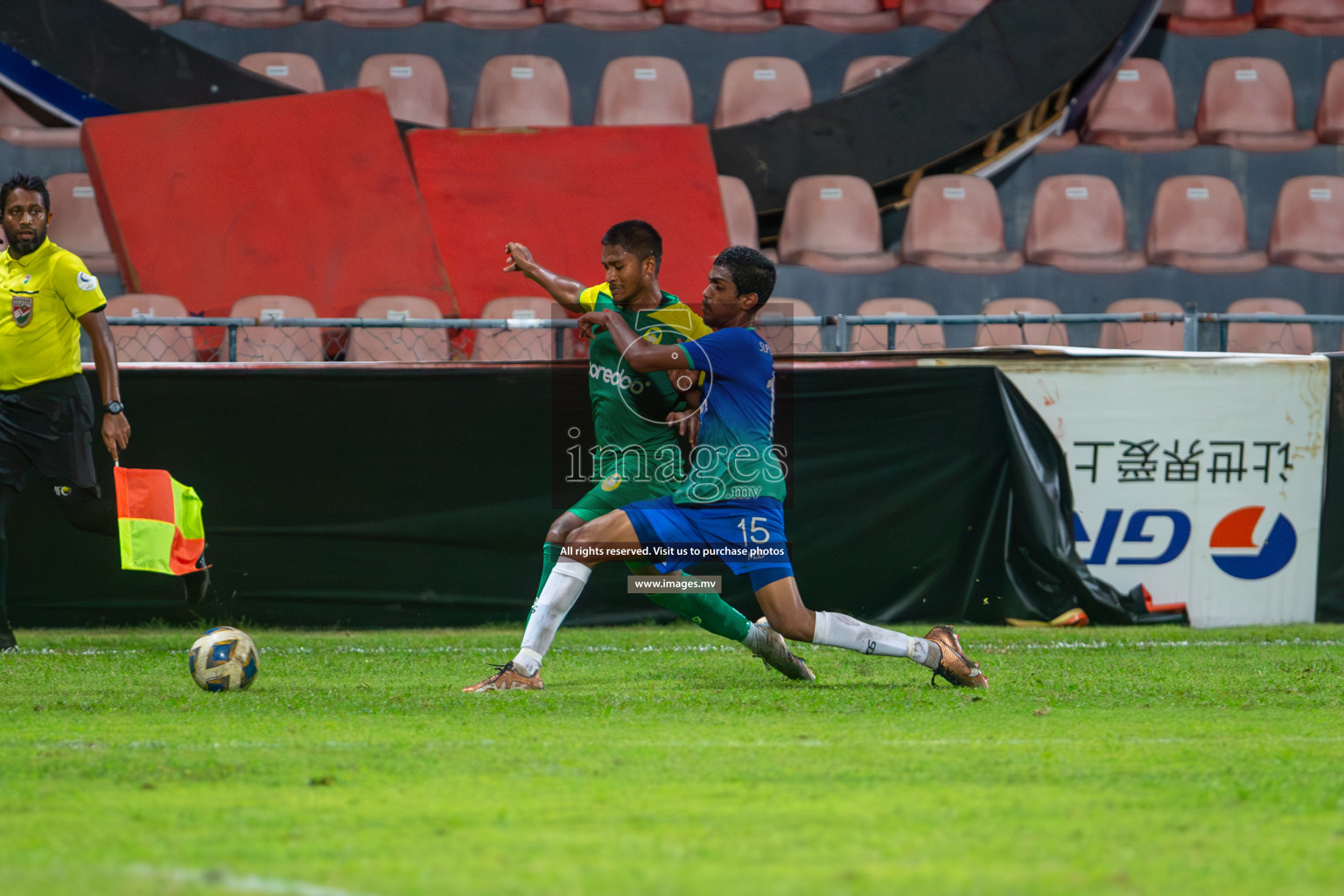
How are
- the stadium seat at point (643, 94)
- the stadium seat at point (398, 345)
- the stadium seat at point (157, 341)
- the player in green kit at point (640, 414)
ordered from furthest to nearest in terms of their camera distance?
the stadium seat at point (643, 94)
the stadium seat at point (398, 345)
the stadium seat at point (157, 341)
the player in green kit at point (640, 414)

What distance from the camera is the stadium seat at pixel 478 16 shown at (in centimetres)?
1449

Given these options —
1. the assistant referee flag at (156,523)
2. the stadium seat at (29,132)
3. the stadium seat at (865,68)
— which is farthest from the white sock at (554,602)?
the stadium seat at (865,68)

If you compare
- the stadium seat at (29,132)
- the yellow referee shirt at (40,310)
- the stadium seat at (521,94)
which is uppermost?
the stadium seat at (521,94)

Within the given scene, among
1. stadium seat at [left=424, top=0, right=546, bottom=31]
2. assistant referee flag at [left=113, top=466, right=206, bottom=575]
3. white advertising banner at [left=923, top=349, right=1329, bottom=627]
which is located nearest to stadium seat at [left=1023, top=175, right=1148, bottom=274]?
white advertising banner at [left=923, top=349, right=1329, bottom=627]

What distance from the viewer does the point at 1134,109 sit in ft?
46.9

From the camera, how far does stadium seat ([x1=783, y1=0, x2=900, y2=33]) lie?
14.9 metres

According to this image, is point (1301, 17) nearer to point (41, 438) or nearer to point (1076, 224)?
point (1076, 224)

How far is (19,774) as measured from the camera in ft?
12.7

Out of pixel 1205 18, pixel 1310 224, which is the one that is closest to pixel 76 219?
pixel 1310 224

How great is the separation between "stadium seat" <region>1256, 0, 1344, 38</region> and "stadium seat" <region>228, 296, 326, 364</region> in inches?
429

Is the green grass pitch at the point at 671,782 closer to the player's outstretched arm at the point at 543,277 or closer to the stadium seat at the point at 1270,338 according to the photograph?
the player's outstretched arm at the point at 543,277

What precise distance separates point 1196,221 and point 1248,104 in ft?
6.39

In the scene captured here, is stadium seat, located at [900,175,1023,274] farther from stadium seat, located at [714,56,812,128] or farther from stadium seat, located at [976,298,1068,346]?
stadium seat, located at [714,56,812,128]

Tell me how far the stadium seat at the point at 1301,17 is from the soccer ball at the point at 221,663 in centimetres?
1361
